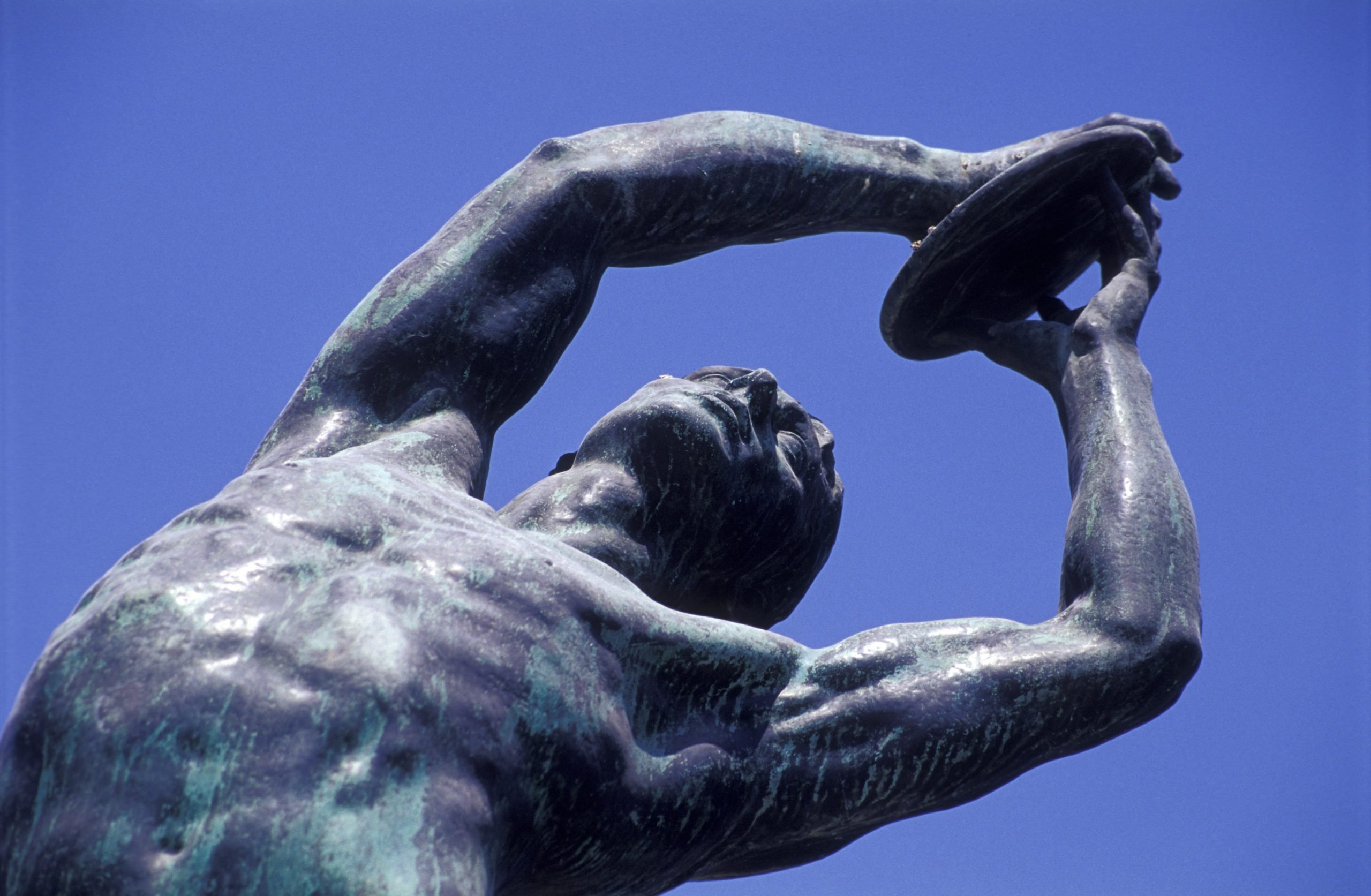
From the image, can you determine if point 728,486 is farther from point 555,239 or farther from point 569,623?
point 569,623

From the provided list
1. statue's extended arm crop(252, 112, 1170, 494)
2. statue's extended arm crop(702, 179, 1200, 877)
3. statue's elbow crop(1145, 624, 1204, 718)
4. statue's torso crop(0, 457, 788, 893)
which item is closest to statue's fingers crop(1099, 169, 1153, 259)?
statue's extended arm crop(252, 112, 1170, 494)

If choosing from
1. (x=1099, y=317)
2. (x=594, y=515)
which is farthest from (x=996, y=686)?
(x=1099, y=317)

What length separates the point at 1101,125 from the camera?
5078 mm

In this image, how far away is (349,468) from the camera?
3840mm

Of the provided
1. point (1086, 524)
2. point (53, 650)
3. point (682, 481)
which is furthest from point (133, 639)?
point (1086, 524)

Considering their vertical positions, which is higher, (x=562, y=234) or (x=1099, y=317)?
(x=562, y=234)

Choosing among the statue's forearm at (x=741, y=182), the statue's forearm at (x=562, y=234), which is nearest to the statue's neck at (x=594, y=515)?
the statue's forearm at (x=562, y=234)

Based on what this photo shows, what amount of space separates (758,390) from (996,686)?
1120mm

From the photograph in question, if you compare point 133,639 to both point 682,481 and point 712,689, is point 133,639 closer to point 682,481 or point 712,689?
point 712,689

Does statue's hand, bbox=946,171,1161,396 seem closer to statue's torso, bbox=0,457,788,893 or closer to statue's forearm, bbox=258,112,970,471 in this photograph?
statue's forearm, bbox=258,112,970,471

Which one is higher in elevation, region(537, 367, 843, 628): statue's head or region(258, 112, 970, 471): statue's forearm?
region(258, 112, 970, 471): statue's forearm

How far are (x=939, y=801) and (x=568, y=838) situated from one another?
3.00 ft

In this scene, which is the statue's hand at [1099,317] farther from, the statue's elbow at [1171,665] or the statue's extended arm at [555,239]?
the statue's elbow at [1171,665]

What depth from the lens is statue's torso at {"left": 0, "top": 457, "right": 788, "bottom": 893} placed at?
3.07 m
